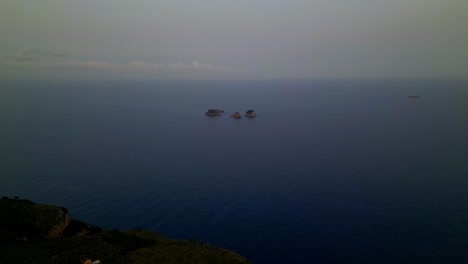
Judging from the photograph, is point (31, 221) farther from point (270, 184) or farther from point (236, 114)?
point (236, 114)

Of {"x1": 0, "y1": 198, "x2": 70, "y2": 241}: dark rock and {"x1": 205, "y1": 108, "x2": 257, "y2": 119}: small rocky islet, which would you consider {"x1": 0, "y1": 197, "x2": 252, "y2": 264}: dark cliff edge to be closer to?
{"x1": 0, "y1": 198, "x2": 70, "y2": 241}: dark rock

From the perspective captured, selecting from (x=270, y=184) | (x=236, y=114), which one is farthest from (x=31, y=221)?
(x=236, y=114)

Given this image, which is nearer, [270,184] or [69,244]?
[69,244]

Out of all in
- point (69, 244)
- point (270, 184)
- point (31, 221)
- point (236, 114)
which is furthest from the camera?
point (236, 114)

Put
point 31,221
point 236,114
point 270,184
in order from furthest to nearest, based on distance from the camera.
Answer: point 236,114 < point 270,184 < point 31,221

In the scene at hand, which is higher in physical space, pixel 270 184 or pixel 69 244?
pixel 69 244

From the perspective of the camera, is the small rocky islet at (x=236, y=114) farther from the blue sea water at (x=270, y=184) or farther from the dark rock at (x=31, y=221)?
the dark rock at (x=31, y=221)

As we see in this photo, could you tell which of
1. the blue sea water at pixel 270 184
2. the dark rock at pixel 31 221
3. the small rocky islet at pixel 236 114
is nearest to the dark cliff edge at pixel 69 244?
the dark rock at pixel 31 221

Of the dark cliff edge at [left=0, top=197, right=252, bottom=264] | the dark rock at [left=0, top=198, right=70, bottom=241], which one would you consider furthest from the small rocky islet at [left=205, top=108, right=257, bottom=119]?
the dark rock at [left=0, top=198, right=70, bottom=241]
